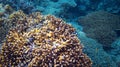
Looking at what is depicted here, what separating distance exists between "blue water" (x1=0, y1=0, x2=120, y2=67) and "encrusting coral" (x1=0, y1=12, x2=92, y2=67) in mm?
1742

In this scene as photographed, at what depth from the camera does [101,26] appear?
343 inches

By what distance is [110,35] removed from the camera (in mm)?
8164

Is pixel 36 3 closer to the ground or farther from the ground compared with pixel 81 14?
farther from the ground

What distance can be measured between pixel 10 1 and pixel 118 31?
4922 mm

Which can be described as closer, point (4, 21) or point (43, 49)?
point (43, 49)

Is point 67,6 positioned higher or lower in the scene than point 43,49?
lower

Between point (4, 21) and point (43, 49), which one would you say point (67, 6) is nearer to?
point (4, 21)

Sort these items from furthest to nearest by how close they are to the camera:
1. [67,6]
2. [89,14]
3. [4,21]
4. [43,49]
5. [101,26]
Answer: [89,14] → [67,6] → [101,26] → [4,21] → [43,49]

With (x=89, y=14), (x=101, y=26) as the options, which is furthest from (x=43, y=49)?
(x=89, y=14)

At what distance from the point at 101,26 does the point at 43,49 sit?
16.2ft

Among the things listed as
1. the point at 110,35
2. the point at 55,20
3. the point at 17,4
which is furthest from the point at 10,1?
the point at 110,35

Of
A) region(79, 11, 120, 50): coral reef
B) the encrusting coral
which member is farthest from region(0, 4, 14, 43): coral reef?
region(79, 11, 120, 50): coral reef

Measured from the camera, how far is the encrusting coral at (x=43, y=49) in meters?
4.28

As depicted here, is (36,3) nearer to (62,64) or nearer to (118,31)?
(118,31)
